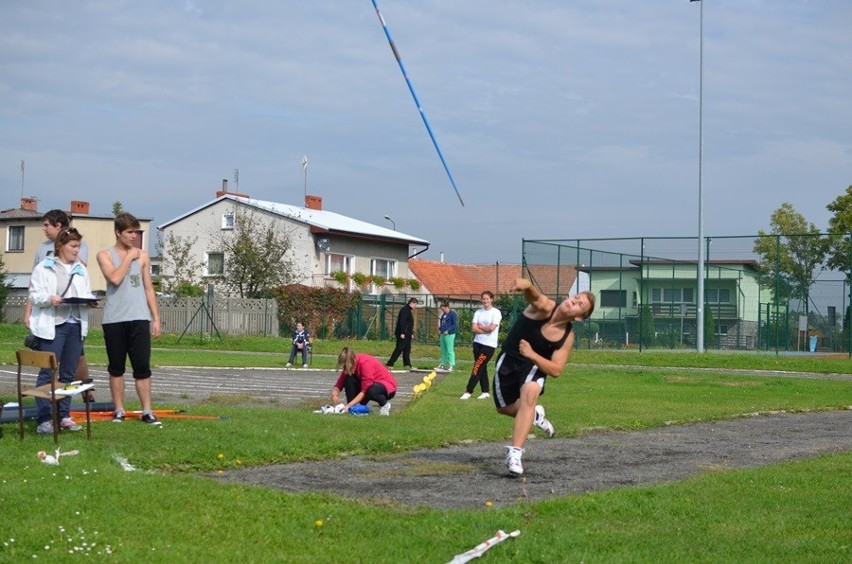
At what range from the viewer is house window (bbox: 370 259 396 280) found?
62.8 metres

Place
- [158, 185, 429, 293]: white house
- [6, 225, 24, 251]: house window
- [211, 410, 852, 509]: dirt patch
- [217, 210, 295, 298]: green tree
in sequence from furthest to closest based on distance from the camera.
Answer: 1. [6, 225, 24, 251]: house window
2. [158, 185, 429, 293]: white house
3. [217, 210, 295, 298]: green tree
4. [211, 410, 852, 509]: dirt patch

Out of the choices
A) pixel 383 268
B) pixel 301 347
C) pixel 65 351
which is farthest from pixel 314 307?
pixel 65 351

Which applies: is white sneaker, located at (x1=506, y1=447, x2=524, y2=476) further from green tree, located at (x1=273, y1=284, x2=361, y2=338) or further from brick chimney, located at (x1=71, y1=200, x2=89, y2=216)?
brick chimney, located at (x1=71, y1=200, x2=89, y2=216)

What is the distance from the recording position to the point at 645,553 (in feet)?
21.0

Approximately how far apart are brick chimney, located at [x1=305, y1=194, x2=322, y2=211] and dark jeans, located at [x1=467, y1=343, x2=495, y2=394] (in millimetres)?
50307

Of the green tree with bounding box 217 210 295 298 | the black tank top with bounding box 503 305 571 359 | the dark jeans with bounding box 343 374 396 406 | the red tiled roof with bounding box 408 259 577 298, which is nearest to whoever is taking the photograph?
the black tank top with bounding box 503 305 571 359

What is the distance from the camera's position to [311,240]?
59.7 m

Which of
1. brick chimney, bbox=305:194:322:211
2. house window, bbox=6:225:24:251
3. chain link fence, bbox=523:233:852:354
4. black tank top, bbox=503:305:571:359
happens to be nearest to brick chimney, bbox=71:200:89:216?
house window, bbox=6:225:24:251

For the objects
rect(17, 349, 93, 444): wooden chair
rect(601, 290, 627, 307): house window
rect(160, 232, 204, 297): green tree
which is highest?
rect(160, 232, 204, 297): green tree

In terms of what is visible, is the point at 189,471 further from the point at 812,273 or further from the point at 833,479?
the point at 812,273

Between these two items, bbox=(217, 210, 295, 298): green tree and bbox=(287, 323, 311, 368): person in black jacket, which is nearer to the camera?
bbox=(287, 323, 311, 368): person in black jacket

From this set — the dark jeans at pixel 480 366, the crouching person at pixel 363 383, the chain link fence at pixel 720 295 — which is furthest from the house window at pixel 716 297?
the crouching person at pixel 363 383

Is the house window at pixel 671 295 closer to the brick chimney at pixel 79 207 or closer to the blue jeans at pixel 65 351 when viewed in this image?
the blue jeans at pixel 65 351

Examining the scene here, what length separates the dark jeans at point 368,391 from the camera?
47.3 feet
